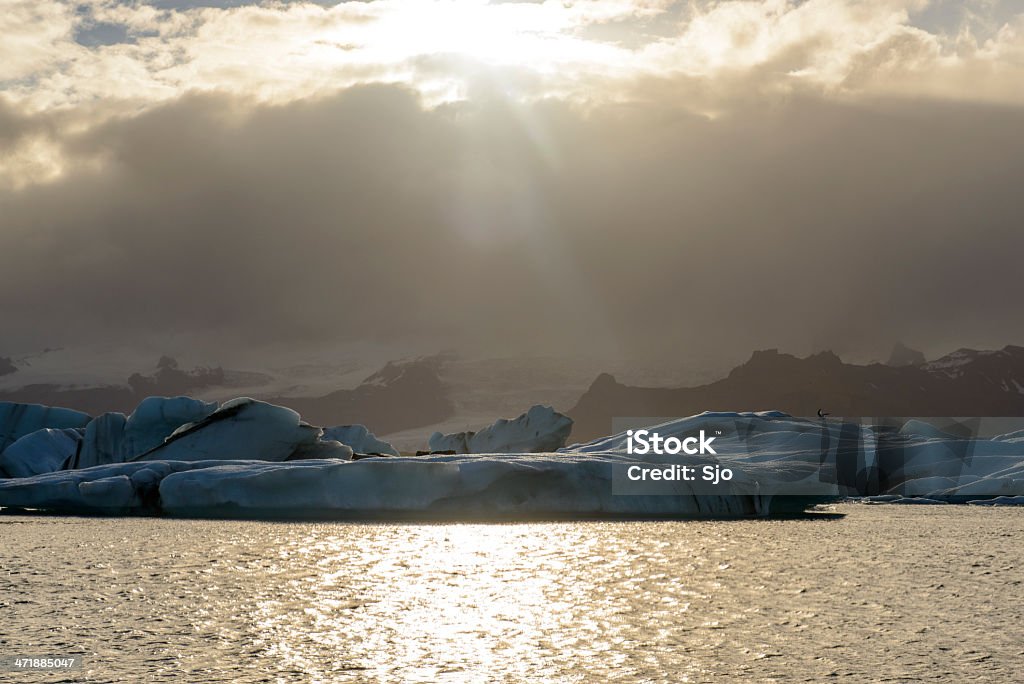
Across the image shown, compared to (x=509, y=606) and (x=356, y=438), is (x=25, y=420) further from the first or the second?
(x=509, y=606)

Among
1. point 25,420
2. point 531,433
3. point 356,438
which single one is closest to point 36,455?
point 25,420

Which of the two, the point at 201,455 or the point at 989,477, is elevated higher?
the point at 201,455

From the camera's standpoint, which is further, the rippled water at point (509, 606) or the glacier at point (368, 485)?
the glacier at point (368, 485)

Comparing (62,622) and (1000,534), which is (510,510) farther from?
(62,622)

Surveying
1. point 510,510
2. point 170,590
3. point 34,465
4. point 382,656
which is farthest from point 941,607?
point 34,465

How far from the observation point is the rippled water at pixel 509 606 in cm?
964

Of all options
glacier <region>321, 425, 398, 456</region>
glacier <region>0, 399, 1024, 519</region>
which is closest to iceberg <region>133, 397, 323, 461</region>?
glacier <region>0, 399, 1024, 519</region>

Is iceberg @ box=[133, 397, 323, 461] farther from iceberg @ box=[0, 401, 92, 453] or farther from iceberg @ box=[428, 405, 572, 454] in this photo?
iceberg @ box=[428, 405, 572, 454]

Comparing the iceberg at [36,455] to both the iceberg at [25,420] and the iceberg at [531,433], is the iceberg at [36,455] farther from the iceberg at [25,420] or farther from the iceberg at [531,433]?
the iceberg at [531,433]

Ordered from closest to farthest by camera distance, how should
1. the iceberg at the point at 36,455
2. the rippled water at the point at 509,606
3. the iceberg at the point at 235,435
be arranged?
1. the rippled water at the point at 509,606
2. the iceberg at the point at 235,435
3. the iceberg at the point at 36,455

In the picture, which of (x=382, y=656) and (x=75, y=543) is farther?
(x=75, y=543)

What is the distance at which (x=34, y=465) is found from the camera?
42781 millimetres

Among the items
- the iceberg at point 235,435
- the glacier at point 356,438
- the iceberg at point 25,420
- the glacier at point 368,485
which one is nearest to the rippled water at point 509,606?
the glacier at point 368,485

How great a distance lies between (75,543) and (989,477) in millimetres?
42630
